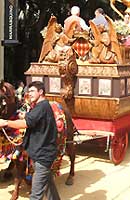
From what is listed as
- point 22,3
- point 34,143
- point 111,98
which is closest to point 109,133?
point 111,98

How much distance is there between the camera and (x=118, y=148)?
25.2 feet

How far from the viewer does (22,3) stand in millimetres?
20047

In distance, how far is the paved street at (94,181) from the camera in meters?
5.88

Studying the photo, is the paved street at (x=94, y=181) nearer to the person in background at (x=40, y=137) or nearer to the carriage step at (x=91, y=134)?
the carriage step at (x=91, y=134)

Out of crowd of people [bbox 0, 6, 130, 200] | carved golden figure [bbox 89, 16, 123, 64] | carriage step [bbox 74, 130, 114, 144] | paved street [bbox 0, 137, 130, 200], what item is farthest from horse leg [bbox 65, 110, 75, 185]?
crowd of people [bbox 0, 6, 130, 200]

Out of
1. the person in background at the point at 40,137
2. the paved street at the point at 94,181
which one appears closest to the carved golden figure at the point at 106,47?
the paved street at the point at 94,181

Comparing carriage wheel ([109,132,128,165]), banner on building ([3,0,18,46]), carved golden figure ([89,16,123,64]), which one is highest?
banner on building ([3,0,18,46])

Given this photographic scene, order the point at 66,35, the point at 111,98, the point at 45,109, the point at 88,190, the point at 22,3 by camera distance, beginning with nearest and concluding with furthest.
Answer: the point at 45,109, the point at 88,190, the point at 111,98, the point at 66,35, the point at 22,3

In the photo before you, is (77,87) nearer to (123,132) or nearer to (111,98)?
(111,98)

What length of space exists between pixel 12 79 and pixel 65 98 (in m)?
11.3

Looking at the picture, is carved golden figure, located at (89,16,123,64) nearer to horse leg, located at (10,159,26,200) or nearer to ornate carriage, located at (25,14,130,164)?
ornate carriage, located at (25,14,130,164)

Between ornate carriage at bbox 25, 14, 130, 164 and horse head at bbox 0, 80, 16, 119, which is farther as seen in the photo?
ornate carriage at bbox 25, 14, 130, 164

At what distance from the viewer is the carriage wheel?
747cm

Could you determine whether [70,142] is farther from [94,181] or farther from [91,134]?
[91,134]
